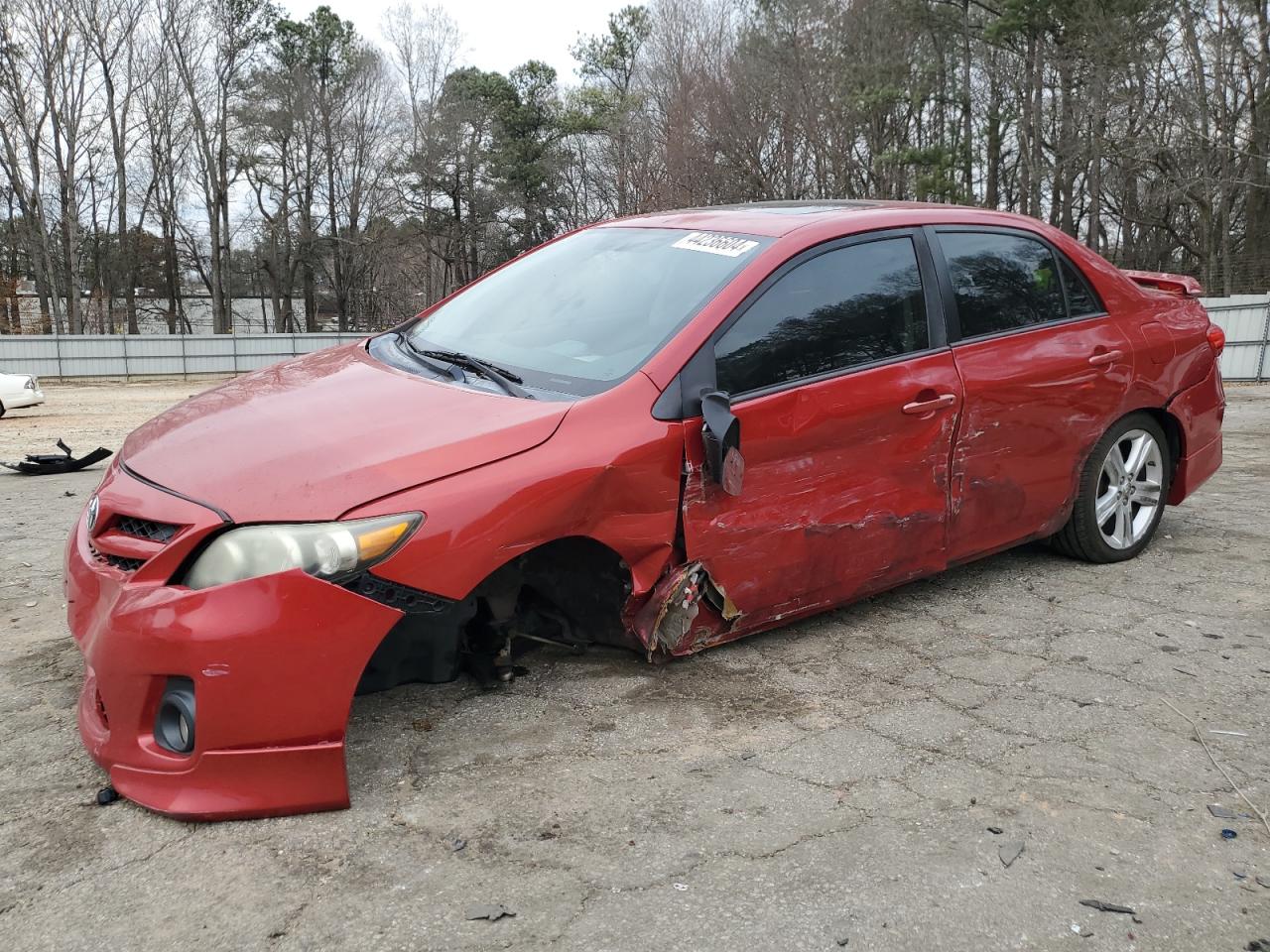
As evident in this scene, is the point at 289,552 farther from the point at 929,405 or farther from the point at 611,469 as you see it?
the point at 929,405

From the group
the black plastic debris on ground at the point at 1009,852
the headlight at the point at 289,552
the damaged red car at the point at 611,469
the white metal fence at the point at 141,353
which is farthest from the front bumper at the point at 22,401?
the black plastic debris on ground at the point at 1009,852

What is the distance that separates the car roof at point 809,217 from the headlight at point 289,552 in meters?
1.77

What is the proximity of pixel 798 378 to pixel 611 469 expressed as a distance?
0.77 meters

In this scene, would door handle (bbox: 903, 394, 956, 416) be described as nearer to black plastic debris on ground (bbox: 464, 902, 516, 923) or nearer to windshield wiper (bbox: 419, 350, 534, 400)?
windshield wiper (bbox: 419, 350, 534, 400)

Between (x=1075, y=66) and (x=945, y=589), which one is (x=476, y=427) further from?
(x=1075, y=66)

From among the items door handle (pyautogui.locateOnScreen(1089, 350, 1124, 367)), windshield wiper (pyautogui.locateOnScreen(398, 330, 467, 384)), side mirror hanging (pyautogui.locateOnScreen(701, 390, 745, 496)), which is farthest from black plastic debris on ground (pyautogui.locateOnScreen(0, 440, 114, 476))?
door handle (pyautogui.locateOnScreen(1089, 350, 1124, 367))

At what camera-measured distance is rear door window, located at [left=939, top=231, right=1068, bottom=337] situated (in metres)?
3.77

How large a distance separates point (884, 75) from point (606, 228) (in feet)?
94.7

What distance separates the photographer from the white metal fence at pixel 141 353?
25.3 m

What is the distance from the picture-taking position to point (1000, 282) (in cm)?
392

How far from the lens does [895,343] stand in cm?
351

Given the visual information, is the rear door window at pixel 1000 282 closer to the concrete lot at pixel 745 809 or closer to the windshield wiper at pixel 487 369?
the concrete lot at pixel 745 809

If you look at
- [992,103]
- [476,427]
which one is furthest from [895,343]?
[992,103]

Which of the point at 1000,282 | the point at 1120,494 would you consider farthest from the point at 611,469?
the point at 1120,494
